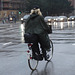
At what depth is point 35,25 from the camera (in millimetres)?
6680

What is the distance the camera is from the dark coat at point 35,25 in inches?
261

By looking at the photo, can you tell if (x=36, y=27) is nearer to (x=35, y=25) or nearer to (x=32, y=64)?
(x=35, y=25)

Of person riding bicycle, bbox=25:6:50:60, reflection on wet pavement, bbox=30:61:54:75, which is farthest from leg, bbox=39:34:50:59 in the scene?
reflection on wet pavement, bbox=30:61:54:75

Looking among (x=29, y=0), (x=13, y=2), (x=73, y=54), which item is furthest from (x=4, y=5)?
(x=73, y=54)

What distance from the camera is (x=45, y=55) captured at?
24.0ft

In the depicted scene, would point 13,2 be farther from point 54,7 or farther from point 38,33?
point 38,33

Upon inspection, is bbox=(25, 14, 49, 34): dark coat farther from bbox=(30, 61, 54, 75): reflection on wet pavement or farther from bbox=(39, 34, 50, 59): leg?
bbox=(30, 61, 54, 75): reflection on wet pavement

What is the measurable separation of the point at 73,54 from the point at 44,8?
259ft

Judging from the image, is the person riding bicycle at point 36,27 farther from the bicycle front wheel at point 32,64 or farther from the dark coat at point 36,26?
the bicycle front wheel at point 32,64

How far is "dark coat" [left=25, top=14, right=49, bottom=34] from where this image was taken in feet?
21.8

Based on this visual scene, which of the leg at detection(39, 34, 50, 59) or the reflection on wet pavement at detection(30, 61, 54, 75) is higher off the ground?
the leg at detection(39, 34, 50, 59)

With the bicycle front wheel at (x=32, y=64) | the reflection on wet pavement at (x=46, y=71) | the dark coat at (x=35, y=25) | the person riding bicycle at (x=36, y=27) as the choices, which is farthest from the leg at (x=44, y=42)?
the bicycle front wheel at (x=32, y=64)

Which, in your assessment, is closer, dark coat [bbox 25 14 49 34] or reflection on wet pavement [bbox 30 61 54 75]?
reflection on wet pavement [bbox 30 61 54 75]

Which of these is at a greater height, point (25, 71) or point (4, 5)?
point (4, 5)
